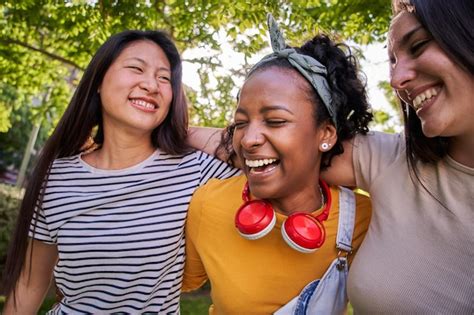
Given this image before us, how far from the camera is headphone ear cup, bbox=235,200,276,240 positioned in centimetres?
206

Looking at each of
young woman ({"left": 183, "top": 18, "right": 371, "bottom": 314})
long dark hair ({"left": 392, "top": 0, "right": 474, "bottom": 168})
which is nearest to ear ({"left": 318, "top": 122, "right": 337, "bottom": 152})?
young woman ({"left": 183, "top": 18, "right": 371, "bottom": 314})

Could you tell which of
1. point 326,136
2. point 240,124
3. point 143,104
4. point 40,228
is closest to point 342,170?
point 326,136

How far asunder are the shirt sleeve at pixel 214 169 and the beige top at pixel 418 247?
2.65 ft

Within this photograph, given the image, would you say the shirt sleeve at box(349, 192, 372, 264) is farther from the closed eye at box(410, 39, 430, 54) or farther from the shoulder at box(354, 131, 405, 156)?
the closed eye at box(410, 39, 430, 54)

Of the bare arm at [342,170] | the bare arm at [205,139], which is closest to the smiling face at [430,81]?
the bare arm at [342,170]

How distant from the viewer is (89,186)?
254 centimetres

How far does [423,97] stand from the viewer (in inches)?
70.0

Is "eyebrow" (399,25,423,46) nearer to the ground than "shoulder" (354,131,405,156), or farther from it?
farther from it

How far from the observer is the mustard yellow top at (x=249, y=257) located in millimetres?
2141

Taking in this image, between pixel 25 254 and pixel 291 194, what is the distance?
1.53 m

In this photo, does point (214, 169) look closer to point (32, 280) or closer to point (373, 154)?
point (373, 154)

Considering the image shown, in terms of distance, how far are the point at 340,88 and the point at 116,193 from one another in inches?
48.8

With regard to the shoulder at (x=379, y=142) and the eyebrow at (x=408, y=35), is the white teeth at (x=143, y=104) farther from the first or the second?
the eyebrow at (x=408, y=35)

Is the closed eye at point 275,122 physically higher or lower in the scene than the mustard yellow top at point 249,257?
higher
